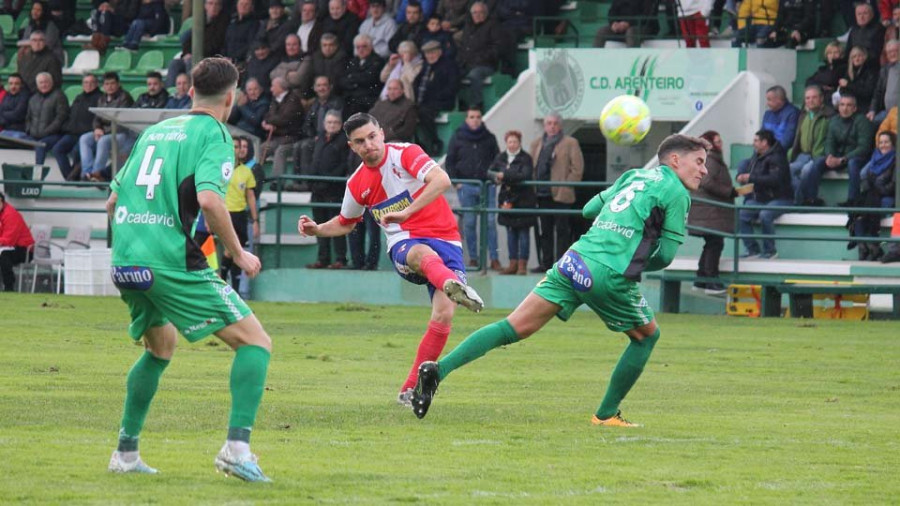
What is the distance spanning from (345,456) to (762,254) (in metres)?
13.9

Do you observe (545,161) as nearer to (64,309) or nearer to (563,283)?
(64,309)

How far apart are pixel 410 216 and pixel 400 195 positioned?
35 centimetres

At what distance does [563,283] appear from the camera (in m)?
9.25

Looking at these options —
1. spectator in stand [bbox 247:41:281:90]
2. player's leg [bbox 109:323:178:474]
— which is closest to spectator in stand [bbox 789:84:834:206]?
spectator in stand [bbox 247:41:281:90]

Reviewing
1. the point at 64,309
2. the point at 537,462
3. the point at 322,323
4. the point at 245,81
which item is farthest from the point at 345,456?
the point at 245,81

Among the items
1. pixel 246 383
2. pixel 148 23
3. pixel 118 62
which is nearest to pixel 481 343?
pixel 246 383

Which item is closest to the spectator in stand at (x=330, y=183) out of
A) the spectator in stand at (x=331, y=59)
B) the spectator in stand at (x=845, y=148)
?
the spectator in stand at (x=331, y=59)

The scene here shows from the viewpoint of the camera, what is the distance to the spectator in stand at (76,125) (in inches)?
1033

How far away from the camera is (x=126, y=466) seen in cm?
715

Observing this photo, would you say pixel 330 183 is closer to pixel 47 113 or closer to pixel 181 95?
pixel 181 95

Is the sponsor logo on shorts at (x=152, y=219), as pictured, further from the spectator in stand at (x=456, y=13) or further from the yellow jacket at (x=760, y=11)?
the spectator in stand at (x=456, y=13)

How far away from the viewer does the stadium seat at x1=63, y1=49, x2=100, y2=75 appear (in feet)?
94.8

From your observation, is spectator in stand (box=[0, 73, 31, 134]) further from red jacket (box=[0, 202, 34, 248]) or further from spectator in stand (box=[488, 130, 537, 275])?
spectator in stand (box=[488, 130, 537, 275])

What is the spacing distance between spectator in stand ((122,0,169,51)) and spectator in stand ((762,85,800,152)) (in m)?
12.4
